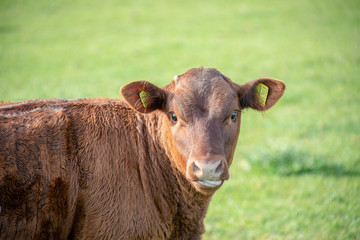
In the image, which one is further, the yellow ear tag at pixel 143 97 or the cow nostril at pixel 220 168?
the yellow ear tag at pixel 143 97

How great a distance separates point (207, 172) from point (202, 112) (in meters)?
0.71

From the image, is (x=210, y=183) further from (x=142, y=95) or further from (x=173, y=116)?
(x=142, y=95)

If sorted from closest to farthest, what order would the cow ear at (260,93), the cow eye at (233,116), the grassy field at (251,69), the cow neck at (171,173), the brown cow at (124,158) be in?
the brown cow at (124,158) → the cow eye at (233,116) → the cow neck at (171,173) → the cow ear at (260,93) → the grassy field at (251,69)

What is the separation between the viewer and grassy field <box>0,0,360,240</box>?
21.7 ft

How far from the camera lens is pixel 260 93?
448 centimetres

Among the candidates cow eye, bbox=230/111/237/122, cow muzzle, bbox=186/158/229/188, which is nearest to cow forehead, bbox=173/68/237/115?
cow eye, bbox=230/111/237/122

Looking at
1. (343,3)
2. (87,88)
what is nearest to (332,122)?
(87,88)

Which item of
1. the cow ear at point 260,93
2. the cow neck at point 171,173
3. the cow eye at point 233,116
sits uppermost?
the cow ear at point 260,93

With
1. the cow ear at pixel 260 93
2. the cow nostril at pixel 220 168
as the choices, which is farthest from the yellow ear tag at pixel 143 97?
the cow nostril at pixel 220 168

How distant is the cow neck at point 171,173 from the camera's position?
4.26 m

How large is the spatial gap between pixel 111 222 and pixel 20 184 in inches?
36.1

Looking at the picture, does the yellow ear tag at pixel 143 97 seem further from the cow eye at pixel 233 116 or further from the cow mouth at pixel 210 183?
the cow mouth at pixel 210 183

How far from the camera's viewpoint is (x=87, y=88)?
38.2 ft

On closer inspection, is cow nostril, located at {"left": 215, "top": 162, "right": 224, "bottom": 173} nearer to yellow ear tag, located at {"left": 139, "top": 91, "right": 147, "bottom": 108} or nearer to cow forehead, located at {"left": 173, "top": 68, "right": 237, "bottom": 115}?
cow forehead, located at {"left": 173, "top": 68, "right": 237, "bottom": 115}
